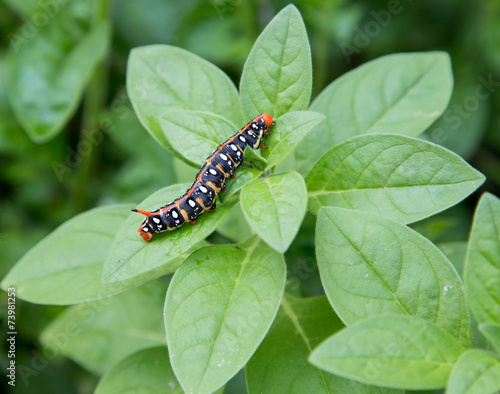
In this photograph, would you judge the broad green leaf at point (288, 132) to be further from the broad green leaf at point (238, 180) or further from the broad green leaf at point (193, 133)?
the broad green leaf at point (193, 133)

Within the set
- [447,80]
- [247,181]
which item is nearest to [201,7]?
[447,80]

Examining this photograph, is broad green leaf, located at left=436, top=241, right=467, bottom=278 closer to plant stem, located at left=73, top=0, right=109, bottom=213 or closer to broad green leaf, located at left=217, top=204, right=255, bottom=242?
broad green leaf, located at left=217, top=204, right=255, bottom=242

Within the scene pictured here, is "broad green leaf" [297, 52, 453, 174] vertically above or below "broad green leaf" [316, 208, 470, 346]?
above

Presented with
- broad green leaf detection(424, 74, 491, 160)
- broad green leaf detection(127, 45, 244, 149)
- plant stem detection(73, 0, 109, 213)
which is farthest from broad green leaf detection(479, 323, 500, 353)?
plant stem detection(73, 0, 109, 213)

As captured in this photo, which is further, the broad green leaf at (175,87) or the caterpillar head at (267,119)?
the broad green leaf at (175,87)

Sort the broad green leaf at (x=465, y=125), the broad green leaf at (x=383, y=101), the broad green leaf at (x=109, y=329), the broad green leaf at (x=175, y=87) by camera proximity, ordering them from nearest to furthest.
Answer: the broad green leaf at (x=175, y=87) < the broad green leaf at (x=383, y=101) < the broad green leaf at (x=109, y=329) < the broad green leaf at (x=465, y=125)

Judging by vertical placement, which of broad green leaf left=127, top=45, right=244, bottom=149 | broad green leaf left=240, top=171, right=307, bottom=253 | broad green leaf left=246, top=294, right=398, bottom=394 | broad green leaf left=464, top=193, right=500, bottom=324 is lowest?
broad green leaf left=246, top=294, right=398, bottom=394

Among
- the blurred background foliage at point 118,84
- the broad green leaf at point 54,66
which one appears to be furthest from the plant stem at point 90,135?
the broad green leaf at point 54,66
